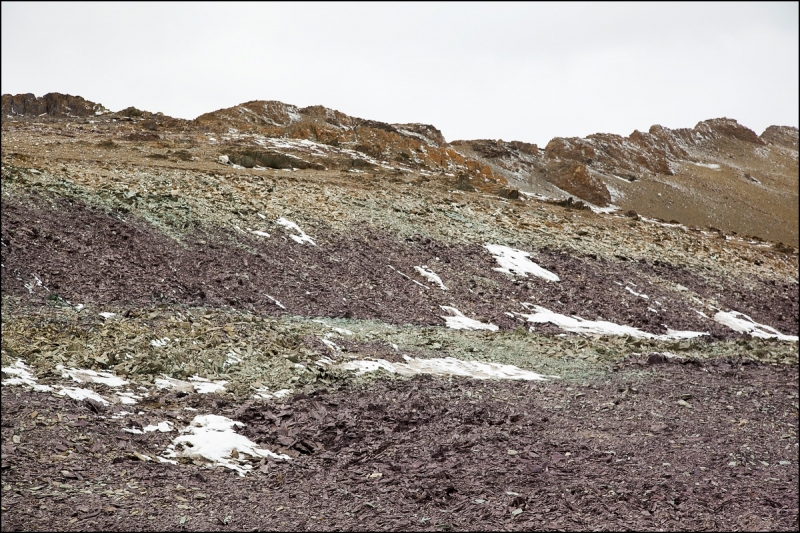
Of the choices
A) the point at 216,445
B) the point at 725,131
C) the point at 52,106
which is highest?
the point at 725,131

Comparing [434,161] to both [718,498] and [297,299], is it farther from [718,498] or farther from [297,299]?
[718,498]

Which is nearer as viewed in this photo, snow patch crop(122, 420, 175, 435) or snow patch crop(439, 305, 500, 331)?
snow patch crop(122, 420, 175, 435)

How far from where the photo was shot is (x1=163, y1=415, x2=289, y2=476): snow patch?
303 inches

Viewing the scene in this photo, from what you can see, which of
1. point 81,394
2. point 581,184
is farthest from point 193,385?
point 581,184

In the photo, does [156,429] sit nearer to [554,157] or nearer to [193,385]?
[193,385]

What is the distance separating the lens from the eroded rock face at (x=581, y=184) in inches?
3349

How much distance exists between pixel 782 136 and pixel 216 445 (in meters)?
183

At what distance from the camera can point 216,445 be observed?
8.16 meters

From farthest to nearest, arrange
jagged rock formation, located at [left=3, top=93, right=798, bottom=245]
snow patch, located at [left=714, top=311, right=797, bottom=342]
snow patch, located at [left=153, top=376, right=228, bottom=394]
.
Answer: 1. jagged rock formation, located at [left=3, top=93, right=798, bottom=245]
2. snow patch, located at [left=714, top=311, right=797, bottom=342]
3. snow patch, located at [left=153, top=376, right=228, bottom=394]

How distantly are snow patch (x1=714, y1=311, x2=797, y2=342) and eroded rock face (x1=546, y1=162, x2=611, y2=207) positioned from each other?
5817 centimetres

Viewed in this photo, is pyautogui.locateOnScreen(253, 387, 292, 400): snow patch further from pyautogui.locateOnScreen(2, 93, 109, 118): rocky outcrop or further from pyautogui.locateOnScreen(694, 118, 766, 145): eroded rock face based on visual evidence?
pyautogui.locateOnScreen(694, 118, 766, 145): eroded rock face

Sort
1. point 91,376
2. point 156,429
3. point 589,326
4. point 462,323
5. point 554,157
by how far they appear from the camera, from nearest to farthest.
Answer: point 156,429, point 91,376, point 462,323, point 589,326, point 554,157

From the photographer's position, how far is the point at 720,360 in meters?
17.2

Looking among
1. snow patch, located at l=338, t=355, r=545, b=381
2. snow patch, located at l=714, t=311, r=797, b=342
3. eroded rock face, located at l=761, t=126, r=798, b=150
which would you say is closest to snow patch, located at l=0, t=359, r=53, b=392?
snow patch, located at l=338, t=355, r=545, b=381
